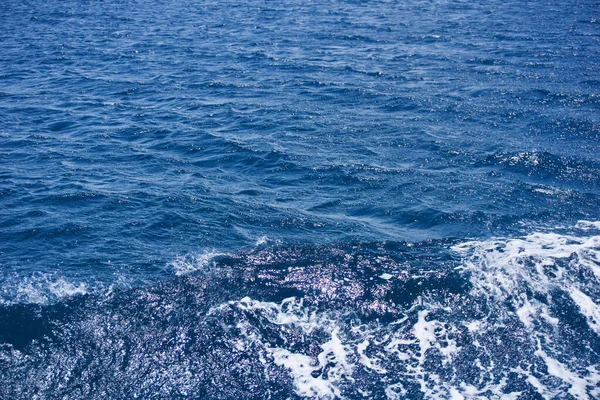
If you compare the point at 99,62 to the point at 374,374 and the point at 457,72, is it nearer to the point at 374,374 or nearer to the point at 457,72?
the point at 457,72

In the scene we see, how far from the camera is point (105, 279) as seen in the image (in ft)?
68.9

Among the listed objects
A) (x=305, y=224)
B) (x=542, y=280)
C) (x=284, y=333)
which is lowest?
(x=284, y=333)

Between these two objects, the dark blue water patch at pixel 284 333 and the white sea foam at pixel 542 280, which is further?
the white sea foam at pixel 542 280

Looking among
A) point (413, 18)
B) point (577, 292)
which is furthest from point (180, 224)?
point (413, 18)

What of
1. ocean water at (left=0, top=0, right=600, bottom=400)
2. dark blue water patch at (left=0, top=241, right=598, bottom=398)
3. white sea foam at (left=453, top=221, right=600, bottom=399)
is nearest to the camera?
dark blue water patch at (left=0, top=241, right=598, bottom=398)

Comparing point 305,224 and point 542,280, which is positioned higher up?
point 305,224

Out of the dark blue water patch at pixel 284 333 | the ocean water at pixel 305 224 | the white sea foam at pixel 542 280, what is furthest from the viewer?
the ocean water at pixel 305 224

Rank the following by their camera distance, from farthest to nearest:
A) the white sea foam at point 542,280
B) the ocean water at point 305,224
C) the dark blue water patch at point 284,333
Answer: the ocean water at point 305,224 < the white sea foam at point 542,280 < the dark blue water patch at point 284,333

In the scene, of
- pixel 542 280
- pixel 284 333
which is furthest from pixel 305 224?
pixel 542 280

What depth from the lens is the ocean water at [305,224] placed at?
17391mm

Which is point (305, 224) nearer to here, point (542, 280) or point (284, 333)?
point (284, 333)

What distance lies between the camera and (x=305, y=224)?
24344 mm

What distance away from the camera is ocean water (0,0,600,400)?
17391 millimetres

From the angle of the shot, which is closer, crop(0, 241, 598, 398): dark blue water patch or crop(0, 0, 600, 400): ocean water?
crop(0, 241, 598, 398): dark blue water patch
